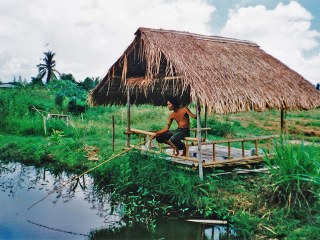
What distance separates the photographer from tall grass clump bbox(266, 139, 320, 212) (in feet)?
16.9

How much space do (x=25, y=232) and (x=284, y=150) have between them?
13.9 feet

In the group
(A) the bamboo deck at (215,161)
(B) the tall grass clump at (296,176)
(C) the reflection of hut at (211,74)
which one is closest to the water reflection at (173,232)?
(B) the tall grass clump at (296,176)

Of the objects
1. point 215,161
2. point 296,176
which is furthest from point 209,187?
point 296,176

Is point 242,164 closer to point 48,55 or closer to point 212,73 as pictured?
point 212,73

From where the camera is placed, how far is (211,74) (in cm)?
679

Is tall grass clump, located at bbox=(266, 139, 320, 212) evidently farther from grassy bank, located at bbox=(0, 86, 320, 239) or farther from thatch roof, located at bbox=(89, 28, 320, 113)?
thatch roof, located at bbox=(89, 28, 320, 113)

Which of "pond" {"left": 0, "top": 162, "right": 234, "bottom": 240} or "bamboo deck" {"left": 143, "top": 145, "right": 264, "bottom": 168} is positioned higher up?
"bamboo deck" {"left": 143, "top": 145, "right": 264, "bottom": 168}

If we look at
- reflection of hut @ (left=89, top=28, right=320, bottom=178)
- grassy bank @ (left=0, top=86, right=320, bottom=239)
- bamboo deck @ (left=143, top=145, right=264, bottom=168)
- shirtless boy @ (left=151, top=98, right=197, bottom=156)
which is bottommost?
grassy bank @ (left=0, top=86, right=320, bottom=239)

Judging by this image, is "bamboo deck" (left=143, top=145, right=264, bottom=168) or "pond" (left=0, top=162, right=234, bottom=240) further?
"bamboo deck" (left=143, top=145, right=264, bottom=168)

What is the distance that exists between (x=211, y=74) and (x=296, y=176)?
265cm

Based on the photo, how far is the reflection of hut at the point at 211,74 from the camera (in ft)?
21.1

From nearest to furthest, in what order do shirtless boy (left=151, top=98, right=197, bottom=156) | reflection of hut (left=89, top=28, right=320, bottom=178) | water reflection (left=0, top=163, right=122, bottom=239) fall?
water reflection (left=0, top=163, right=122, bottom=239), reflection of hut (left=89, top=28, right=320, bottom=178), shirtless boy (left=151, top=98, right=197, bottom=156)

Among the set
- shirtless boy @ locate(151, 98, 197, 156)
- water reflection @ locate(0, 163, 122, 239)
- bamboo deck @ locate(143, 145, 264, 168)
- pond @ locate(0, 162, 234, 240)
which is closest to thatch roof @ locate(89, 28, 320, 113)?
shirtless boy @ locate(151, 98, 197, 156)

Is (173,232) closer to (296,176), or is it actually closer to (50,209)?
(296,176)
